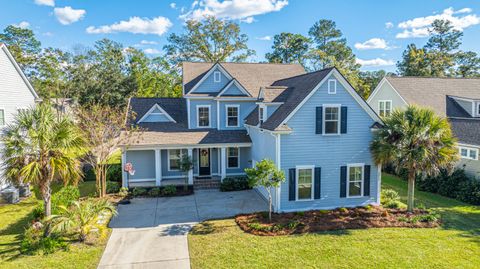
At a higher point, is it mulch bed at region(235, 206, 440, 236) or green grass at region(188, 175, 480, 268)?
mulch bed at region(235, 206, 440, 236)

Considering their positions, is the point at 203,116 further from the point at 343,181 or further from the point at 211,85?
the point at 343,181

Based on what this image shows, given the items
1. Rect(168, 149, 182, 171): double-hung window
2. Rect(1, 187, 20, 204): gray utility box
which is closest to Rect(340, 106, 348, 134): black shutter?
Rect(168, 149, 182, 171): double-hung window

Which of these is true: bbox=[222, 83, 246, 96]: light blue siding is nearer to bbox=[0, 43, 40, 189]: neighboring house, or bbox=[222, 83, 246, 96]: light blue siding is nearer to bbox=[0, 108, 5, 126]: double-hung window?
bbox=[0, 43, 40, 189]: neighboring house

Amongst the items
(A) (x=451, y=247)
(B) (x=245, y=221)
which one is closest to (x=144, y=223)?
(B) (x=245, y=221)

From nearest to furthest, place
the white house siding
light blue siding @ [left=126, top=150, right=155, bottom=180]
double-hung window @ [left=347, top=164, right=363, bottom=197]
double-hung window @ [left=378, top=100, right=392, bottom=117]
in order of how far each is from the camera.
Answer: double-hung window @ [left=347, top=164, right=363, bottom=197], the white house siding, light blue siding @ [left=126, top=150, right=155, bottom=180], double-hung window @ [left=378, top=100, right=392, bottom=117]

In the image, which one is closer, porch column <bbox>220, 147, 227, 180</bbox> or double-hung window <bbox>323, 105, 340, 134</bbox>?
double-hung window <bbox>323, 105, 340, 134</bbox>

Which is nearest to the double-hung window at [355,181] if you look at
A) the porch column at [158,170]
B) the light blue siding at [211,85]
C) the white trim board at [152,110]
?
the light blue siding at [211,85]

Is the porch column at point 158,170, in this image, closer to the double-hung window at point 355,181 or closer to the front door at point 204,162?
the front door at point 204,162

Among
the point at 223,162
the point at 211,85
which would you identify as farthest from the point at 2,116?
the point at 223,162
